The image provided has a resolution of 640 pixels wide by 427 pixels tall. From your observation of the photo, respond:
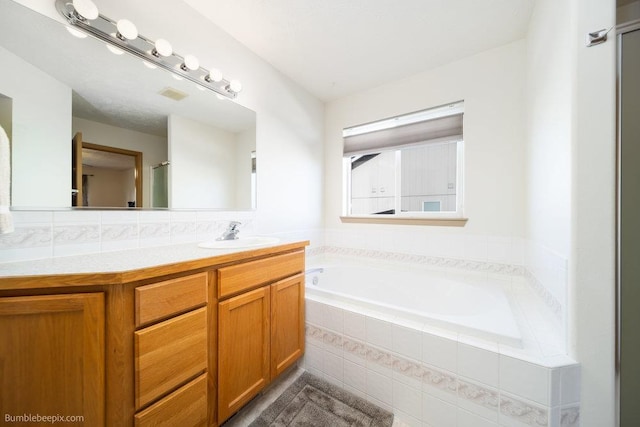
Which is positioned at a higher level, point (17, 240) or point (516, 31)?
point (516, 31)

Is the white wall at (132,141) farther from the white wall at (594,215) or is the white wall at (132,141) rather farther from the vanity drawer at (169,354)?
the white wall at (594,215)

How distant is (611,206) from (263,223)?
198 centimetres

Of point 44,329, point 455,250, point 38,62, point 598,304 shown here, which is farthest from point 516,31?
point 44,329

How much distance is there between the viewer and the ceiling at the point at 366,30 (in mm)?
1464

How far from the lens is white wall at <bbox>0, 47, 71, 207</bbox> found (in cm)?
92

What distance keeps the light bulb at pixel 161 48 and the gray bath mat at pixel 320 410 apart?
6.86 ft

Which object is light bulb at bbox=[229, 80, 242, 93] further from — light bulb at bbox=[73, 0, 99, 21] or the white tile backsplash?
the white tile backsplash

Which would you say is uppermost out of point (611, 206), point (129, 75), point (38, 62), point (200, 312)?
point (129, 75)

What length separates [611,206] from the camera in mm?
870

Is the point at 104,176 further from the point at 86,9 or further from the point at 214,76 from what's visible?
the point at 214,76

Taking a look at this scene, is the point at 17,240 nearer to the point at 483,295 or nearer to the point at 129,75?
the point at 129,75

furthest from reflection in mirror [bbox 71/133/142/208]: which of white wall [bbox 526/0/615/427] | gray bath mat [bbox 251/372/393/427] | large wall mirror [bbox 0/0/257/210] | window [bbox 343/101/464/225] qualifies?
white wall [bbox 526/0/615/427]

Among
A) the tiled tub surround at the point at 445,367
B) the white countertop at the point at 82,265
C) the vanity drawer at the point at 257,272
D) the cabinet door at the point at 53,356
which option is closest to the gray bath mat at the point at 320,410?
→ the tiled tub surround at the point at 445,367

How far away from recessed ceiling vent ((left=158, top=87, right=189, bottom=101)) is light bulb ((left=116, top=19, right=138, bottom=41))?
269mm
